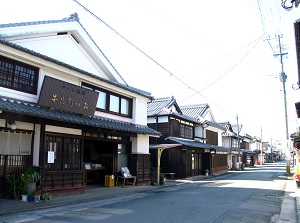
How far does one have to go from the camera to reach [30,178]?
464 inches

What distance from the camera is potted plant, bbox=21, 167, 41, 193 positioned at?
1176 cm

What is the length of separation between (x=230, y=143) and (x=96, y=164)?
37.6 m

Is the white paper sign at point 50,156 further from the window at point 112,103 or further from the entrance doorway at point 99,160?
the entrance doorway at point 99,160

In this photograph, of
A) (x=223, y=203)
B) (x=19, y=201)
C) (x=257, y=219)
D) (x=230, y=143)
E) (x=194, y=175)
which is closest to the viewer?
(x=257, y=219)

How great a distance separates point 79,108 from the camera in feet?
48.4

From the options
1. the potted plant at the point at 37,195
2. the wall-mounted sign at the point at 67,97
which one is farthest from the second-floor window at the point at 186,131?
the potted plant at the point at 37,195

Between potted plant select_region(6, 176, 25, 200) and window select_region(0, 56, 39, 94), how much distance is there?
381 centimetres

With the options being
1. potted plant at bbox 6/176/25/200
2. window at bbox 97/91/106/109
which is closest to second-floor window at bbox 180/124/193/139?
window at bbox 97/91/106/109

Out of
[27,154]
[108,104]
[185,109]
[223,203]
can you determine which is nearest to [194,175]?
[185,109]

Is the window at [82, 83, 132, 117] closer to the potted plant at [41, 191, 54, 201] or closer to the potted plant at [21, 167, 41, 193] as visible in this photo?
the potted plant at [21, 167, 41, 193]

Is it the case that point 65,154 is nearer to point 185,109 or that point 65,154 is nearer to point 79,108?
point 79,108

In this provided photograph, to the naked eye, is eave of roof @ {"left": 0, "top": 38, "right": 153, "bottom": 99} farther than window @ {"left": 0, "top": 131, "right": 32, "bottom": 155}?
No

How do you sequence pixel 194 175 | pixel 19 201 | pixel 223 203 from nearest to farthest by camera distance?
pixel 19 201, pixel 223 203, pixel 194 175

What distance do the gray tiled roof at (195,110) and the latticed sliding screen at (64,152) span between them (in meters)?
23.6
